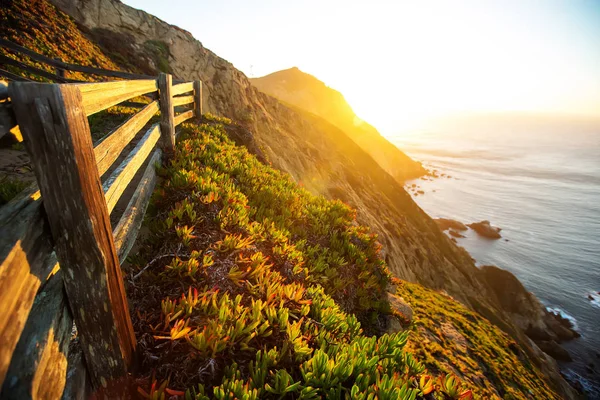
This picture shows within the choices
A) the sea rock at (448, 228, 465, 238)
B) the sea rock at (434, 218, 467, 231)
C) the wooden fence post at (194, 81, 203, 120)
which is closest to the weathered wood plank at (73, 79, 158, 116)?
the wooden fence post at (194, 81, 203, 120)

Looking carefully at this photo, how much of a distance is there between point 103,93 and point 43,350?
220cm

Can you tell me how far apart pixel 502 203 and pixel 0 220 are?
3808 inches

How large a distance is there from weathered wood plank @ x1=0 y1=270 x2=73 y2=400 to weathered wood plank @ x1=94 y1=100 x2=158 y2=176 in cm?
111

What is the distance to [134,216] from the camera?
380cm

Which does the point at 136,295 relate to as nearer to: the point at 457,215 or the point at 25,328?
the point at 25,328

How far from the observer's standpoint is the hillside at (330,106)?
83.9m

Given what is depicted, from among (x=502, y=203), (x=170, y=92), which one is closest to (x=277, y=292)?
(x=170, y=92)

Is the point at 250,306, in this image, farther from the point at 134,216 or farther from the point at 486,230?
the point at 486,230

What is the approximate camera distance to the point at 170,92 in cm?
611

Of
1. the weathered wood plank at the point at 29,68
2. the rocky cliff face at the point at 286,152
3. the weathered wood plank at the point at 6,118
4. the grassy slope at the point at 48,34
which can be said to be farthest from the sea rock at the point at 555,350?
the grassy slope at the point at 48,34

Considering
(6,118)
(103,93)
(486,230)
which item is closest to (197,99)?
(103,93)

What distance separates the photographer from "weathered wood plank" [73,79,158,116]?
2119 millimetres

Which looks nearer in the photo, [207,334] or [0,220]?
[0,220]

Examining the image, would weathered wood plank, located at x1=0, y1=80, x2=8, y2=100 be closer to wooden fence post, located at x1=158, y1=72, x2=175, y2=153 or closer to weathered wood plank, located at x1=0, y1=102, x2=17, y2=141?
weathered wood plank, located at x1=0, y1=102, x2=17, y2=141
